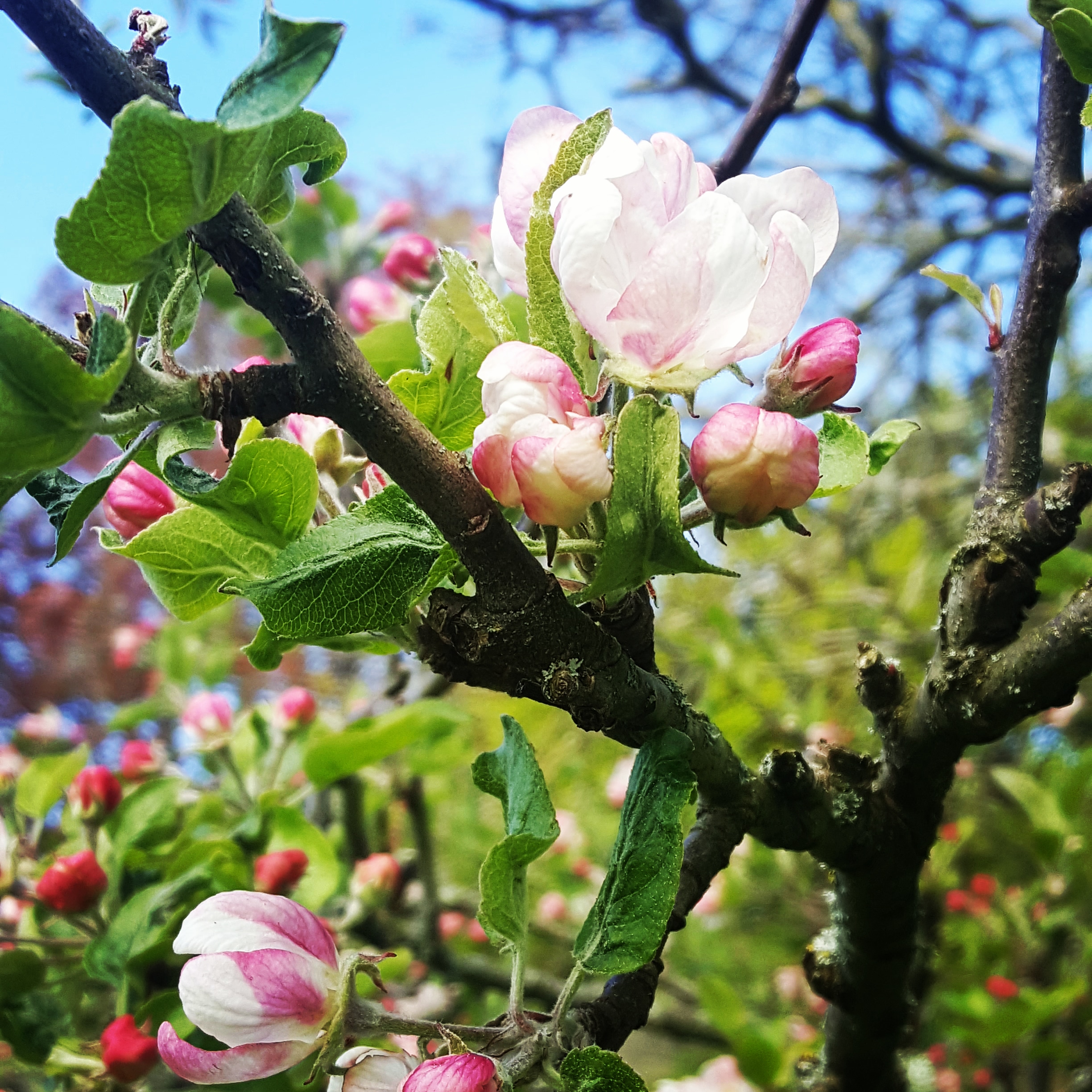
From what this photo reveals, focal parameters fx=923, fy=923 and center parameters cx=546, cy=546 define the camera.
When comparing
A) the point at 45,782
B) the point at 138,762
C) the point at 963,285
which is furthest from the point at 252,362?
the point at 138,762

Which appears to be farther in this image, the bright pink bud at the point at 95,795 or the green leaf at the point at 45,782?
the green leaf at the point at 45,782

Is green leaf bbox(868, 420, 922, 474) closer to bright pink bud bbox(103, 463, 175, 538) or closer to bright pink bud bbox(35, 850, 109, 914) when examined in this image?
bright pink bud bbox(103, 463, 175, 538)

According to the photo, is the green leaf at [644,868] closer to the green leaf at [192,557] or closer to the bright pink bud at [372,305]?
the green leaf at [192,557]

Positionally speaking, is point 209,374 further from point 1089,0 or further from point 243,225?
point 1089,0

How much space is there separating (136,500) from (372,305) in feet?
2.34

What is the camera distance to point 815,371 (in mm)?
450

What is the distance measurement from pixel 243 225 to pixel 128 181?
5 centimetres

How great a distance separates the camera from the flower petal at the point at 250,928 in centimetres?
44

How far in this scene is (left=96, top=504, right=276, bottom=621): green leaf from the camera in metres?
0.49

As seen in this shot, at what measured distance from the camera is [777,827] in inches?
23.0

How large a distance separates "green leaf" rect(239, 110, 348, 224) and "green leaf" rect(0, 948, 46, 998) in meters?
0.72

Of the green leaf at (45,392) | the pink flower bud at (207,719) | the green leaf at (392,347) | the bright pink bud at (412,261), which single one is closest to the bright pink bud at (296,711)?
the pink flower bud at (207,719)

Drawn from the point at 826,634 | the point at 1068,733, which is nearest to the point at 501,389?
the point at 826,634

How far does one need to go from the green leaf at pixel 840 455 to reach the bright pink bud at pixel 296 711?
101 centimetres
